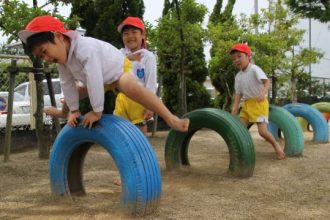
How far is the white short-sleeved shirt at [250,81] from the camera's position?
6.47 m

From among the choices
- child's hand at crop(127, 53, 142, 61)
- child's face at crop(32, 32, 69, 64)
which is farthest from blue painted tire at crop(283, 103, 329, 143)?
child's face at crop(32, 32, 69, 64)

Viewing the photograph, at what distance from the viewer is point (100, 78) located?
345 centimetres

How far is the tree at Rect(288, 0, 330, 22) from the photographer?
1255cm

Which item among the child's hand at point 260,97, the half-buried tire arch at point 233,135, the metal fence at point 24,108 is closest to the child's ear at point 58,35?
the half-buried tire arch at point 233,135

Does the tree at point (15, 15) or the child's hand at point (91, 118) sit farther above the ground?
the tree at point (15, 15)

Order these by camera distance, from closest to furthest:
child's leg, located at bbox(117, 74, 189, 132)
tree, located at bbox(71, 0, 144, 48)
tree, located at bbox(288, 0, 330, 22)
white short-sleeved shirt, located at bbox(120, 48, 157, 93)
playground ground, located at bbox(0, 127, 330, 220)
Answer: child's leg, located at bbox(117, 74, 189, 132) < playground ground, located at bbox(0, 127, 330, 220) < white short-sleeved shirt, located at bbox(120, 48, 157, 93) < tree, located at bbox(71, 0, 144, 48) < tree, located at bbox(288, 0, 330, 22)

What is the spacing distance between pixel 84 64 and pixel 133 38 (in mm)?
1396

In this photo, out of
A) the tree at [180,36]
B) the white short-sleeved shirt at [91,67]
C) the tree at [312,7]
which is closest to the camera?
the white short-sleeved shirt at [91,67]

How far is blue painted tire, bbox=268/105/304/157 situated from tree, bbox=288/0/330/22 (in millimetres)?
6054

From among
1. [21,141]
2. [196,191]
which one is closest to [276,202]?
[196,191]

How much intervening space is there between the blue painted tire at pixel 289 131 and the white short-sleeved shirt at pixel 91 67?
4047 millimetres

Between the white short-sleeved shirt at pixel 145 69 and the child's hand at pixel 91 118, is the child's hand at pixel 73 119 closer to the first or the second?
the child's hand at pixel 91 118

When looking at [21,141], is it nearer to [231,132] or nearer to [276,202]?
[231,132]

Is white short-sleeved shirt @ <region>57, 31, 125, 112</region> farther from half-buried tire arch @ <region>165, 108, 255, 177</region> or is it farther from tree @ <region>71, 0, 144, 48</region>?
tree @ <region>71, 0, 144, 48</region>
